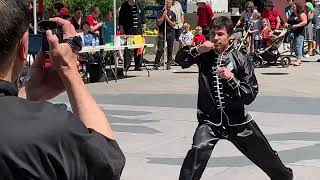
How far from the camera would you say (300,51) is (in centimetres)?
1800

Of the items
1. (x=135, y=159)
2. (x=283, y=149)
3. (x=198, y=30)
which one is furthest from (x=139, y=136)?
(x=198, y=30)

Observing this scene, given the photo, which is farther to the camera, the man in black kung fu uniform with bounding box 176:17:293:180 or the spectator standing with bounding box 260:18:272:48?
the spectator standing with bounding box 260:18:272:48

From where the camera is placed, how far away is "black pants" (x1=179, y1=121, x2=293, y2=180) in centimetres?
515

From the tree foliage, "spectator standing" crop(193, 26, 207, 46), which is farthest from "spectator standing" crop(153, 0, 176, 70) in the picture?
the tree foliage

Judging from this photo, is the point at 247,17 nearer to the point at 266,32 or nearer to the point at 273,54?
the point at 266,32

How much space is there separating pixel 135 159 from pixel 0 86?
553 cm

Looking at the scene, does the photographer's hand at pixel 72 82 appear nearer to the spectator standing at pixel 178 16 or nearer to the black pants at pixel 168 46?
the black pants at pixel 168 46

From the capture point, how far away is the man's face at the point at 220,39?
541 cm

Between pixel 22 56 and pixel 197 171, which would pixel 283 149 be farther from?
pixel 22 56

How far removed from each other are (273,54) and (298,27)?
1151 millimetres

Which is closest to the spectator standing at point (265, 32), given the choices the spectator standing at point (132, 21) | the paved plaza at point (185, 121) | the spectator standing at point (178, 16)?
the paved plaza at point (185, 121)

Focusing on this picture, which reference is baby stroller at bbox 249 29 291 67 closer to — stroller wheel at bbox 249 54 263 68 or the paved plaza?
stroller wheel at bbox 249 54 263 68

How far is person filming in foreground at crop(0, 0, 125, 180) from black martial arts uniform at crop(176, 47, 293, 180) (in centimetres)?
326

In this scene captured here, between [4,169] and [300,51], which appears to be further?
[300,51]
